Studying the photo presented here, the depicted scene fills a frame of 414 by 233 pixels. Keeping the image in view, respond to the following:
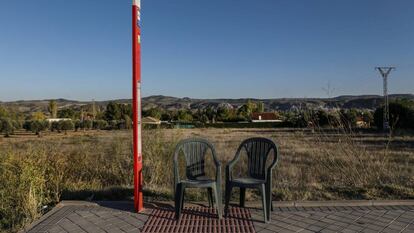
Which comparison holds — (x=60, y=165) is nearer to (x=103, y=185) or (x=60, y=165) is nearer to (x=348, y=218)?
(x=103, y=185)

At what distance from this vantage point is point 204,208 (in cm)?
512

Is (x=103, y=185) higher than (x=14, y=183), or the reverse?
(x=14, y=183)

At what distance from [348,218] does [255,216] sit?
113 centimetres

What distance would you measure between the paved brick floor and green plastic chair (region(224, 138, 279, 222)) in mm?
287

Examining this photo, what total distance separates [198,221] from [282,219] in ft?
3.38

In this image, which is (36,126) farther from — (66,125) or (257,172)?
(257,172)

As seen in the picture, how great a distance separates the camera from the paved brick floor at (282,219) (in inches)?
168

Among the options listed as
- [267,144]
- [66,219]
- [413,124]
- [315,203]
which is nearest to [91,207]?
[66,219]

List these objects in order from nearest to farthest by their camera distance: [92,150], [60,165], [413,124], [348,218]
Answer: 1. [348,218]
2. [60,165]
3. [92,150]
4. [413,124]

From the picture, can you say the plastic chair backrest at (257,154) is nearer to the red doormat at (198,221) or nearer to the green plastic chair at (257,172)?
the green plastic chair at (257,172)

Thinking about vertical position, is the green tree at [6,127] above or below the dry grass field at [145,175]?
below

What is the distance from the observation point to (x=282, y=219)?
15.1ft

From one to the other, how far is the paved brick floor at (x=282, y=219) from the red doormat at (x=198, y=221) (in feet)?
0.27

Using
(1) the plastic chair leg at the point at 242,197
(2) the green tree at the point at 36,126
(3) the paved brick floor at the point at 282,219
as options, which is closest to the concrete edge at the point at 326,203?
(3) the paved brick floor at the point at 282,219
